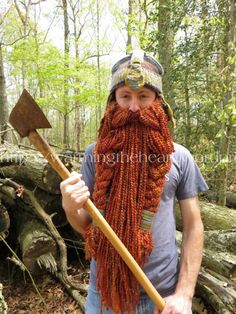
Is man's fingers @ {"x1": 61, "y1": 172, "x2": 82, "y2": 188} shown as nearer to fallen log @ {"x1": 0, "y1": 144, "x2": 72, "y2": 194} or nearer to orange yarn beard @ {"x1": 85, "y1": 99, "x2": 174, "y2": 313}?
orange yarn beard @ {"x1": 85, "y1": 99, "x2": 174, "y2": 313}

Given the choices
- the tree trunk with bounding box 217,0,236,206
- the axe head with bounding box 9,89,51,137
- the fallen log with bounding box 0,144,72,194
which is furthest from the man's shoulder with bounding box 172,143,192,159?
the tree trunk with bounding box 217,0,236,206

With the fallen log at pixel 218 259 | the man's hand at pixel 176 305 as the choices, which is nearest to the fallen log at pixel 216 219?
the fallen log at pixel 218 259

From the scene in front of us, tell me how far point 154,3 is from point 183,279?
6.32m

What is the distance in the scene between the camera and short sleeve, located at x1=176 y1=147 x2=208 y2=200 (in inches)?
65.0

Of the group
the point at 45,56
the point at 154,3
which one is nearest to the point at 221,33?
the point at 154,3

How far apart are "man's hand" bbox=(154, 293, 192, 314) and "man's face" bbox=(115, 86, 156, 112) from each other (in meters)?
0.99

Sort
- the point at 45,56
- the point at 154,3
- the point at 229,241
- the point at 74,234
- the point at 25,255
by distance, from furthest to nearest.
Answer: the point at 45,56, the point at 154,3, the point at 74,234, the point at 25,255, the point at 229,241

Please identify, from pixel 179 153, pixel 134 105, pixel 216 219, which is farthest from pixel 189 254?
pixel 216 219

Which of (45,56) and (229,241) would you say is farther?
(45,56)

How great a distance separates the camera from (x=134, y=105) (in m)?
1.63

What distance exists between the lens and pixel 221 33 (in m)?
5.86

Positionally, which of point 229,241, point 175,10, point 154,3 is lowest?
point 229,241

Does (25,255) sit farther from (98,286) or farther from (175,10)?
(175,10)

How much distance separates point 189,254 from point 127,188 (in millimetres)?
489
